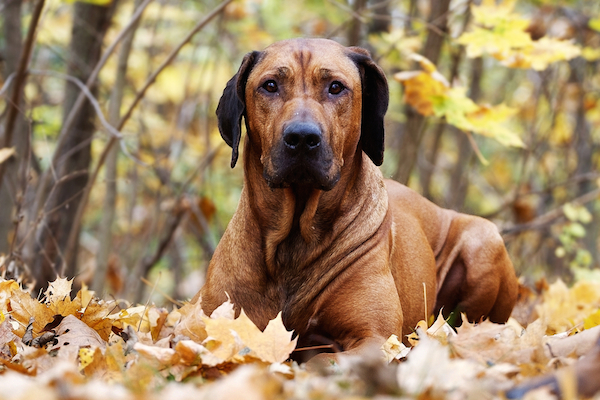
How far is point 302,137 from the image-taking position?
3486 millimetres

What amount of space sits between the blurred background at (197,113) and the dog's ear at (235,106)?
0.94 m

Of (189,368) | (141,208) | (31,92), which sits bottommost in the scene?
(141,208)

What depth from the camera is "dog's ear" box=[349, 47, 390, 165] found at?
13.3 feet

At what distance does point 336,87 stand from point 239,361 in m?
1.78

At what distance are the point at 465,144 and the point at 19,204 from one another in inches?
267

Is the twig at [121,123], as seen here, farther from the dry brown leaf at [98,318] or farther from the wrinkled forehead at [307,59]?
the dry brown leaf at [98,318]

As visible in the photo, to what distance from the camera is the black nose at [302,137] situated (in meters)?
3.47

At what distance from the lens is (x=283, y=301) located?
379 cm

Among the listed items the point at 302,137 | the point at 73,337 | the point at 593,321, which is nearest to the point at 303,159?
the point at 302,137

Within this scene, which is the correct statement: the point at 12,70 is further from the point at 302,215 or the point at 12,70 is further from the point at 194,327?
the point at 194,327

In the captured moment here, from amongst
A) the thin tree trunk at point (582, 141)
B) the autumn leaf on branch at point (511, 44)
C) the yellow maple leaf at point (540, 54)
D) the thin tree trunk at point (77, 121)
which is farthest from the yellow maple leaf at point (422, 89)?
the thin tree trunk at point (582, 141)

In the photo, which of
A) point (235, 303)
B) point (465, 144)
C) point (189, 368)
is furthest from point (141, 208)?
point (189, 368)

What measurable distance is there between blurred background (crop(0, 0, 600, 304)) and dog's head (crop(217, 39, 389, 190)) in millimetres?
952

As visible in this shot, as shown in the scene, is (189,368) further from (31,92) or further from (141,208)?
(141,208)
